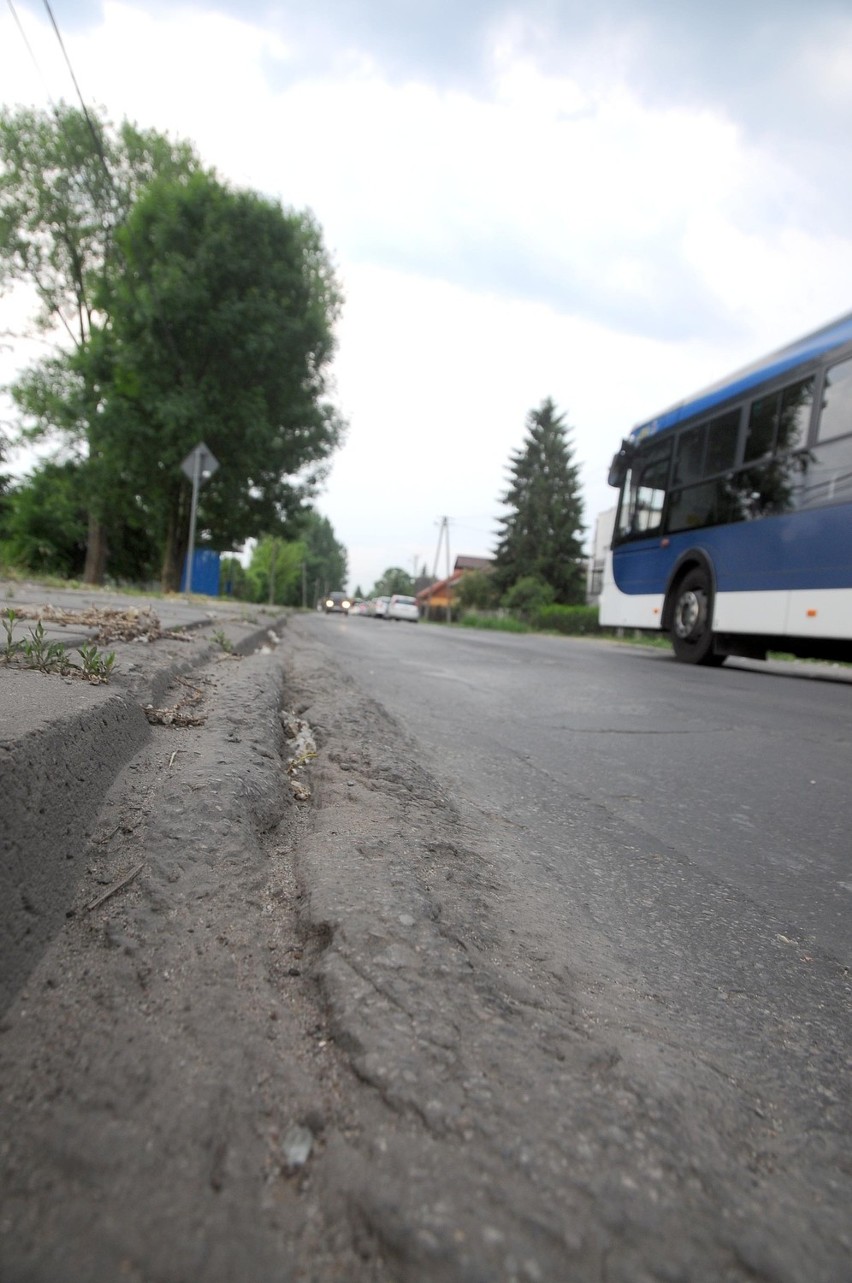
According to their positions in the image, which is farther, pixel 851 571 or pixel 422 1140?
pixel 851 571

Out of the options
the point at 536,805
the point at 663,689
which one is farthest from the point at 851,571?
the point at 536,805

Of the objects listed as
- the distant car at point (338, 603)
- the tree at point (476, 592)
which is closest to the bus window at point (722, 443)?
the tree at point (476, 592)

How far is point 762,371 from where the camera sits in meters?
8.77

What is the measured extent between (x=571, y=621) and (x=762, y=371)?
30.6 metres

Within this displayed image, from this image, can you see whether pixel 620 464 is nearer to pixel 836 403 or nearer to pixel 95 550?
pixel 836 403

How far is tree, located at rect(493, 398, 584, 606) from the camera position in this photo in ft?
157

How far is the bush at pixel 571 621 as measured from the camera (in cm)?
3894

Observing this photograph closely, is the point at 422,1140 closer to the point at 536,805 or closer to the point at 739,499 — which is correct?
the point at 536,805

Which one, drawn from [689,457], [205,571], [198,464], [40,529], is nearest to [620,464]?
[689,457]

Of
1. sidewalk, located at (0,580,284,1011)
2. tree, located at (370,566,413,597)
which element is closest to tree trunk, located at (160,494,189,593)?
sidewalk, located at (0,580,284,1011)

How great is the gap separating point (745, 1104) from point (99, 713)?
1.46 meters

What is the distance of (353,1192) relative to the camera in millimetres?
764

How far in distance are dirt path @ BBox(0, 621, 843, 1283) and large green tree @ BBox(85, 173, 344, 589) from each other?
1976 centimetres

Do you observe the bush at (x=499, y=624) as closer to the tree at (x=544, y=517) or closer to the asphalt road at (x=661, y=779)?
the tree at (x=544, y=517)
